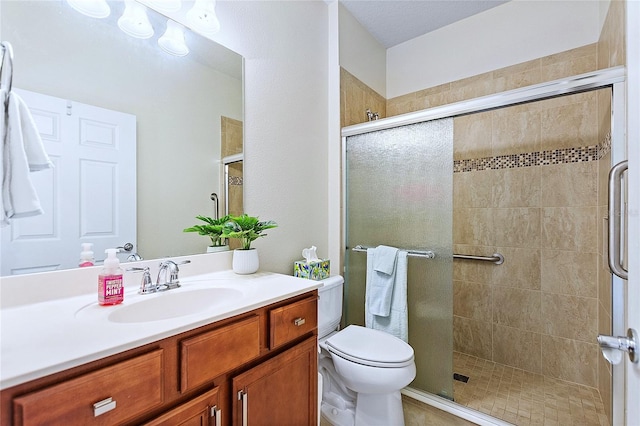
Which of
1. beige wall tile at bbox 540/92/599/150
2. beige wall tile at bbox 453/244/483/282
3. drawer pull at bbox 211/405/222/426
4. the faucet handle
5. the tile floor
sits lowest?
the tile floor

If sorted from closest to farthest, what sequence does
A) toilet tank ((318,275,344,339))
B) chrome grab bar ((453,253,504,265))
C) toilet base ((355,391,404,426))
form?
toilet base ((355,391,404,426))
toilet tank ((318,275,344,339))
chrome grab bar ((453,253,504,265))

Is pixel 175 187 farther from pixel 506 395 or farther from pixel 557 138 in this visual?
pixel 557 138

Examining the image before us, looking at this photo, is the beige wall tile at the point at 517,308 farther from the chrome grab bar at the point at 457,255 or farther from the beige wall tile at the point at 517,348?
the chrome grab bar at the point at 457,255

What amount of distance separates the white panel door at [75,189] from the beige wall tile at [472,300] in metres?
2.26

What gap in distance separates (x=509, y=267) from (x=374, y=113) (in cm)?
157

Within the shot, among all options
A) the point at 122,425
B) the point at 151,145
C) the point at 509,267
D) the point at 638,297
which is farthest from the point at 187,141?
the point at 509,267

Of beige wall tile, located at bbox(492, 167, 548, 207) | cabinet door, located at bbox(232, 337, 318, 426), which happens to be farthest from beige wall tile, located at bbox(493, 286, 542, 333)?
cabinet door, located at bbox(232, 337, 318, 426)

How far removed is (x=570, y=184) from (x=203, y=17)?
2.35 m

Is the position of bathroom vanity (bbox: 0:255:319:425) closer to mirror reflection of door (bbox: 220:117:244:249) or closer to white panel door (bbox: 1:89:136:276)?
white panel door (bbox: 1:89:136:276)

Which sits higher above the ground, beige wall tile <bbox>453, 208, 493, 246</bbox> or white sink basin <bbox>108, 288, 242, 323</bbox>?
beige wall tile <bbox>453, 208, 493, 246</bbox>

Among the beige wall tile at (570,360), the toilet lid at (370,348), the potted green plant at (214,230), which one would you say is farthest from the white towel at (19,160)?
the beige wall tile at (570,360)

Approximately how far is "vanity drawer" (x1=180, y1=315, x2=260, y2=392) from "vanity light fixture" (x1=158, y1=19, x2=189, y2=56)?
3.84 feet

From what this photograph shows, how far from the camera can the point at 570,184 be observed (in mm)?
1943

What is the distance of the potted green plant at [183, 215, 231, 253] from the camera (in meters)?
1.35
